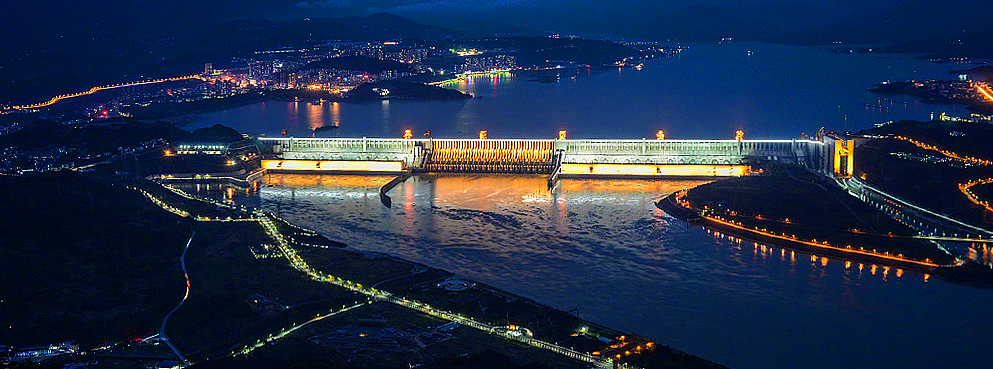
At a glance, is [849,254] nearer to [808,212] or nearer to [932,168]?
[808,212]

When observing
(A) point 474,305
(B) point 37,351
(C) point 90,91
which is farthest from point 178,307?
(C) point 90,91

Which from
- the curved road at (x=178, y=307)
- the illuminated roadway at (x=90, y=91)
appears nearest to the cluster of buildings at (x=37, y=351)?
Answer: the curved road at (x=178, y=307)

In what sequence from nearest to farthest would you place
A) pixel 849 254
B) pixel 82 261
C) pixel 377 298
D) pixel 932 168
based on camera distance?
pixel 377 298, pixel 82 261, pixel 849 254, pixel 932 168

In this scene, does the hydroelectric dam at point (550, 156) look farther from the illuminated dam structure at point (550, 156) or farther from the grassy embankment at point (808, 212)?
the grassy embankment at point (808, 212)

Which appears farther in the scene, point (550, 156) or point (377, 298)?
point (550, 156)

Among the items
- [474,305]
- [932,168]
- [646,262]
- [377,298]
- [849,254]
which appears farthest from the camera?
[932,168]

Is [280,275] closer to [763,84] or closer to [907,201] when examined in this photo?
[907,201]

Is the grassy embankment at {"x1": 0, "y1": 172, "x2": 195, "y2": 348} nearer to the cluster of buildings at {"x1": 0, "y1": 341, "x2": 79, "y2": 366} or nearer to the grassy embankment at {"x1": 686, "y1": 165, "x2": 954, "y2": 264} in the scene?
the cluster of buildings at {"x1": 0, "y1": 341, "x2": 79, "y2": 366}

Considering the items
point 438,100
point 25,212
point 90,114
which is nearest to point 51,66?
point 90,114
